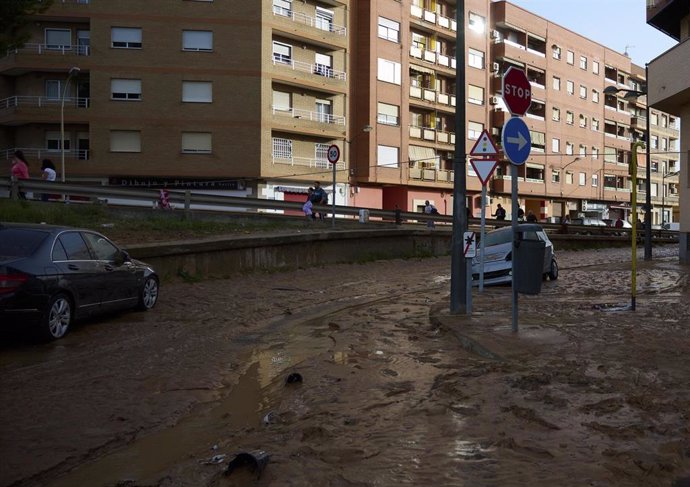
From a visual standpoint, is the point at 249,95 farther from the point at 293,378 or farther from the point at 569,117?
the point at 569,117

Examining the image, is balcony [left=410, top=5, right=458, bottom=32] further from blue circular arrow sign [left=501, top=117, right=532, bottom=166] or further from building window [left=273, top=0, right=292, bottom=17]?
blue circular arrow sign [left=501, top=117, right=532, bottom=166]

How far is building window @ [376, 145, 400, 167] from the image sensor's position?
1781 inches

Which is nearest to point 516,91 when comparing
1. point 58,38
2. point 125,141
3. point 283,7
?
point 125,141

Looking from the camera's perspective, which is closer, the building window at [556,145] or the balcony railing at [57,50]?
the balcony railing at [57,50]

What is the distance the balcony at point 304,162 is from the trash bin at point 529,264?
32.1 meters

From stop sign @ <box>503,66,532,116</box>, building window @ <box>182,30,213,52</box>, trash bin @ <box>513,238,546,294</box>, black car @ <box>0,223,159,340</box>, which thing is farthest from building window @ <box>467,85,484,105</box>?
trash bin @ <box>513,238,546,294</box>

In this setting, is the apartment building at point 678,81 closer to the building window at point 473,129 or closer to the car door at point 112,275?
the car door at point 112,275

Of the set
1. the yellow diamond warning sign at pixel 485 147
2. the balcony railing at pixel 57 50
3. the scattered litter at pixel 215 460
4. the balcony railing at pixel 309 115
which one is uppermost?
the balcony railing at pixel 57 50

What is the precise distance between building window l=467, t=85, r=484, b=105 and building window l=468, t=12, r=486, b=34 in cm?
456

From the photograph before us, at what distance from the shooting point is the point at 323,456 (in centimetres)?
429

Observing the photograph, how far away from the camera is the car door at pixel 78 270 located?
8.40 meters

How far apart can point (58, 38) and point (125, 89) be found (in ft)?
15.9

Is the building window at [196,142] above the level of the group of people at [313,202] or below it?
Answer: above

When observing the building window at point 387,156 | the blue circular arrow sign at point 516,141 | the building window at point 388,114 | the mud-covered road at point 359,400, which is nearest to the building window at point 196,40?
the building window at point 388,114
